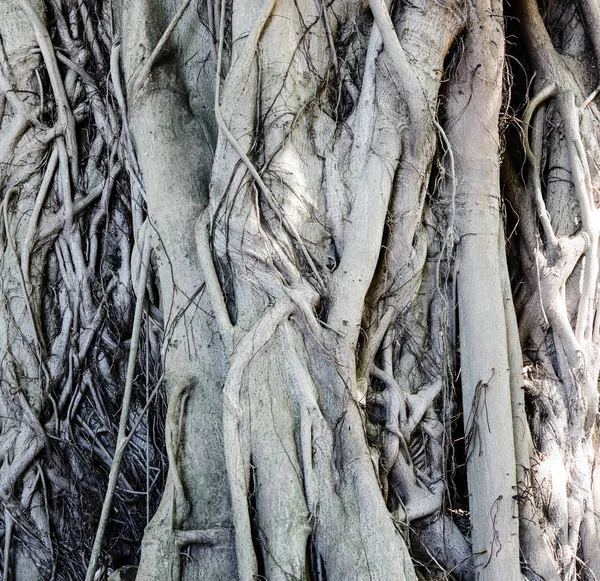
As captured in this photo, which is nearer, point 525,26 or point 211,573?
point 211,573

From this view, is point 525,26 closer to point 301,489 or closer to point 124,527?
point 301,489

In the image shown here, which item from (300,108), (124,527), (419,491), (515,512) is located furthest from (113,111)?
(515,512)

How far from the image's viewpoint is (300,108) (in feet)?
7.60

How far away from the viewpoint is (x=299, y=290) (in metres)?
2.13

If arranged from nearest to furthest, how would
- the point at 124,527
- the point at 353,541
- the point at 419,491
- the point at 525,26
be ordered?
the point at 353,541, the point at 419,491, the point at 124,527, the point at 525,26

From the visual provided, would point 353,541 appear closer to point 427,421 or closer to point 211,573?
point 211,573

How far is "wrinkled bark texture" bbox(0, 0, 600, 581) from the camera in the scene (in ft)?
6.88

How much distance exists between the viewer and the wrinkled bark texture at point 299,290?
2.10 metres

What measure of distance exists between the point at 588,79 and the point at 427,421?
1488 mm

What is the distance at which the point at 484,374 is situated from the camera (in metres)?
2.38

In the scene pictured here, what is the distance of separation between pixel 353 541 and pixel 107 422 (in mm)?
1058

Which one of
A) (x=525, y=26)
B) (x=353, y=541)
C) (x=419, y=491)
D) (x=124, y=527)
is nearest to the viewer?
(x=353, y=541)

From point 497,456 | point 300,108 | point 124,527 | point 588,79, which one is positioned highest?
point 588,79

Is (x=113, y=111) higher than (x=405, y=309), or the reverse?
(x=113, y=111)
